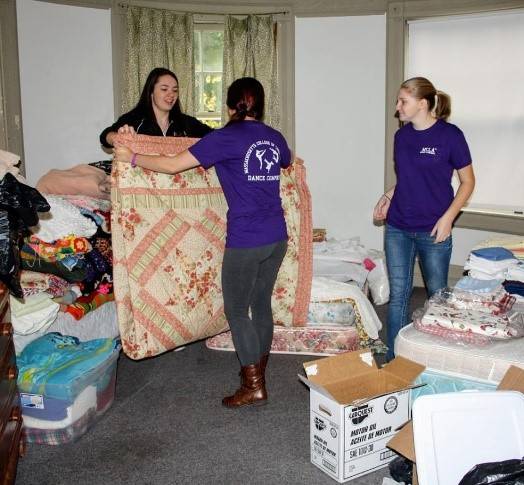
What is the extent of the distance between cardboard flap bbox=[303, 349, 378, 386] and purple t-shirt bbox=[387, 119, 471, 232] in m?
0.73

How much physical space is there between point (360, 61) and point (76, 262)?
293 cm

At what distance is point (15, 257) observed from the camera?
6.87 ft

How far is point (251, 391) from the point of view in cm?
276

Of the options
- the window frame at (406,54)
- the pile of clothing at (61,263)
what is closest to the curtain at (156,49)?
the window frame at (406,54)

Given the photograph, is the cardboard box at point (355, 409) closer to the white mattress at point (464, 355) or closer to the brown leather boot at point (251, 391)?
the white mattress at point (464, 355)

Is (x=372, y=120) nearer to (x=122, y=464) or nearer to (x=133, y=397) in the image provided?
(x=133, y=397)

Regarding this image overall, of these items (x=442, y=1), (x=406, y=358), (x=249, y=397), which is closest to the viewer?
(x=406, y=358)

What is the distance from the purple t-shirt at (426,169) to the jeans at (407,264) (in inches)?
2.2

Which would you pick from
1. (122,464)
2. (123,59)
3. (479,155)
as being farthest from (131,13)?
(122,464)

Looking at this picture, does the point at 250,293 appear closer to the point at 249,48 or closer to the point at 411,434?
the point at 411,434

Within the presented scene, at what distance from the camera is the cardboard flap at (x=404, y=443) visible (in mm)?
1984

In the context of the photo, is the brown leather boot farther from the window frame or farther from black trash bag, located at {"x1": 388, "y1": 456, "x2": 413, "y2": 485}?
the window frame

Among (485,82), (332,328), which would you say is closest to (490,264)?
(332,328)

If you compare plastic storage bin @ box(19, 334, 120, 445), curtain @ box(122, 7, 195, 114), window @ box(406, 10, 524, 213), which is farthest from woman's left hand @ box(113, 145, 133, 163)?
window @ box(406, 10, 524, 213)
